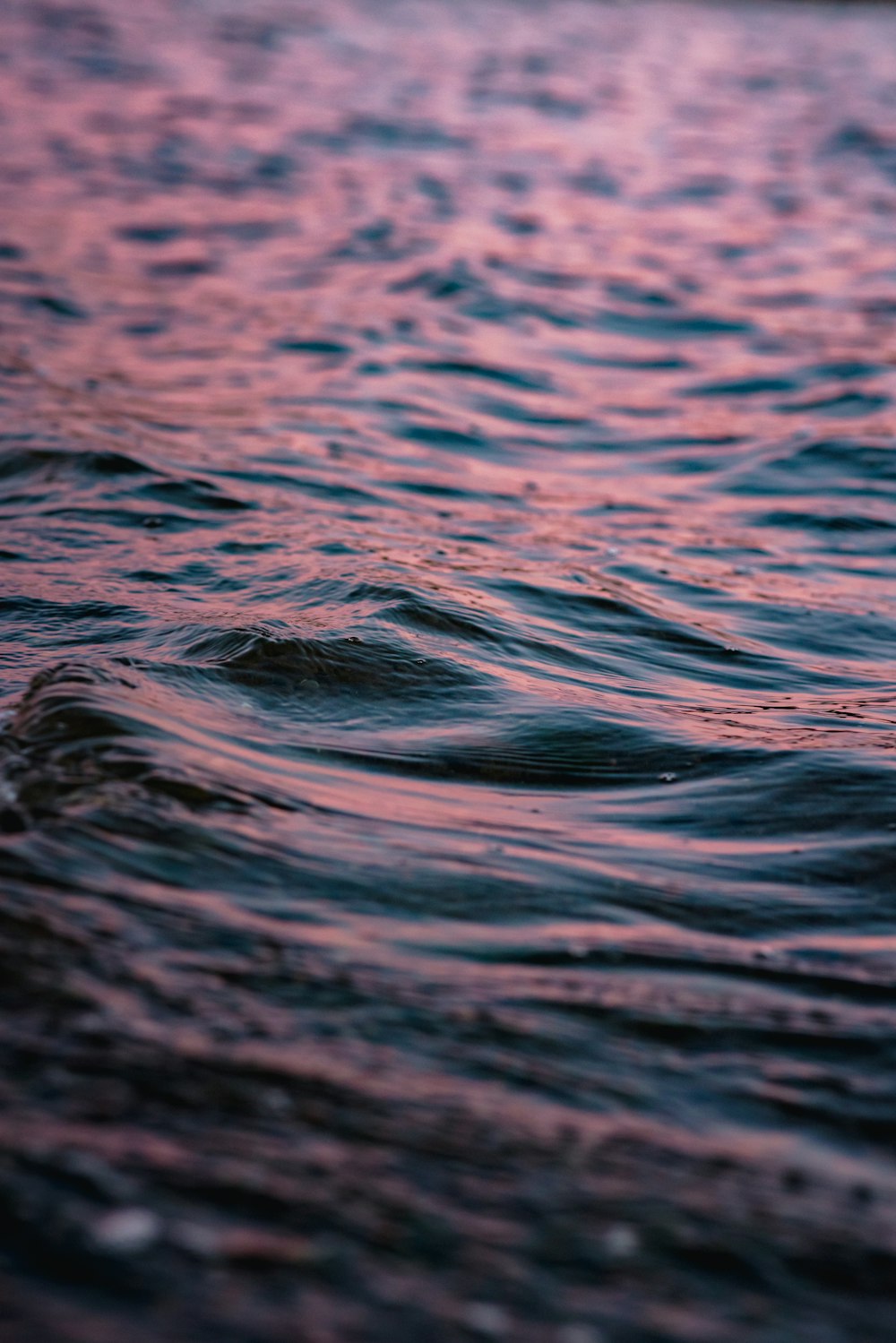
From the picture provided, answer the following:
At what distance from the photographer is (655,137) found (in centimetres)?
1659

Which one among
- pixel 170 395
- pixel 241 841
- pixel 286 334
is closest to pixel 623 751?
pixel 241 841

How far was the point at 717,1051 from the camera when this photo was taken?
9.05ft

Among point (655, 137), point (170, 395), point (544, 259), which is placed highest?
point (655, 137)

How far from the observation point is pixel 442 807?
365cm

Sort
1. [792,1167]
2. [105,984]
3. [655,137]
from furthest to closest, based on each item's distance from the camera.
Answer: [655,137], [105,984], [792,1167]

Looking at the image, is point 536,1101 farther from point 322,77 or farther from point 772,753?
point 322,77

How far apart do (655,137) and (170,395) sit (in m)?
10.9

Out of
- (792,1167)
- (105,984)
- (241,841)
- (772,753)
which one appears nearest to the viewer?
(792,1167)

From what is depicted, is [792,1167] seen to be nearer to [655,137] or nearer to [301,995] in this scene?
[301,995]

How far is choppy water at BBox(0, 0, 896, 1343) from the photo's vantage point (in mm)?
2236

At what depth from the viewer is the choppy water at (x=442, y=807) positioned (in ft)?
7.34

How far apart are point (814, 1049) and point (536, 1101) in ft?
2.08

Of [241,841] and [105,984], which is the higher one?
[241,841]

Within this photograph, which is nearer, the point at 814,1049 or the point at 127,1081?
the point at 127,1081
